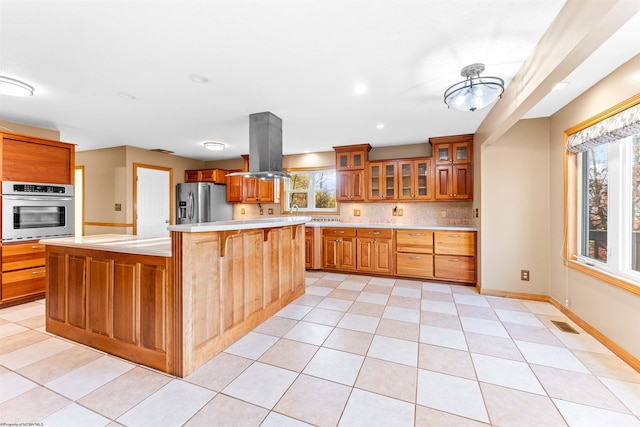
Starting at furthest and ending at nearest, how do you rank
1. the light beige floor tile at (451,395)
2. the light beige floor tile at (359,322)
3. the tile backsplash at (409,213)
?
the tile backsplash at (409,213), the light beige floor tile at (359,322), the light beige floor tile at (451,395)

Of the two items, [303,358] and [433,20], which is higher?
[433,20]

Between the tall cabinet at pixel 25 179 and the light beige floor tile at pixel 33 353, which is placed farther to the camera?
the tall cabinet at pixel 25 179

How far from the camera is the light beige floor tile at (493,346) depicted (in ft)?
7.13

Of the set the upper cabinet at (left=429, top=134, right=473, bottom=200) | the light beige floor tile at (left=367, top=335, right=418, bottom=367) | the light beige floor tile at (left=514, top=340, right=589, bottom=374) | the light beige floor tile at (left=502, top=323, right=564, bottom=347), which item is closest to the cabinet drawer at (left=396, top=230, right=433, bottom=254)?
the upper cabinet at (left=429, top=134, right=473, bottom=200)

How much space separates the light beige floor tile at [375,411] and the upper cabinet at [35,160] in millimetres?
4643

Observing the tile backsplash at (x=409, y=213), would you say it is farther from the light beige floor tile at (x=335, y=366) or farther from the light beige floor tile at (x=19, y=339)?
the light beige floor tile at (x=19, y=339)

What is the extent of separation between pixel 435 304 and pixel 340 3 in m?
3.25

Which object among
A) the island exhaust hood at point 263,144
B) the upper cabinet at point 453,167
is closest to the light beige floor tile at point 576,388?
the upper cabinet at point 453,167

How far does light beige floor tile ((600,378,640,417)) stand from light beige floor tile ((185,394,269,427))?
2.17 metres

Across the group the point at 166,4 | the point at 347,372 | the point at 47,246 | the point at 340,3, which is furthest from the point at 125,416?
the point at 340,3

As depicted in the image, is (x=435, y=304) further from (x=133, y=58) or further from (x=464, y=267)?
(x=133, y=58)

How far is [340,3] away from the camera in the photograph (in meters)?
1.54

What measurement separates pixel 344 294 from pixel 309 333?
4.08 feet

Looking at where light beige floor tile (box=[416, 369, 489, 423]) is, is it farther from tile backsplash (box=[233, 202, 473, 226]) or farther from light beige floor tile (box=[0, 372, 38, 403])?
tile backsplash (box=[233, 202, 473, 226])
